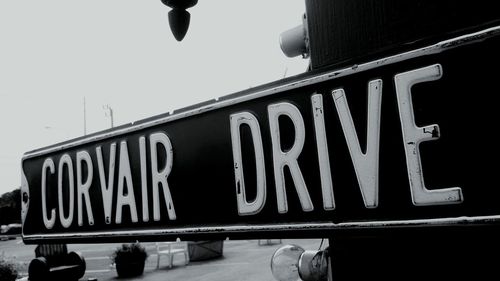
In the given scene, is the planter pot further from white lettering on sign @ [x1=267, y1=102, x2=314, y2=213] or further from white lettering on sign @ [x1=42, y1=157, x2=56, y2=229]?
white lettering on sign @ [x1=267, y1=102, x2=314, y2=213]

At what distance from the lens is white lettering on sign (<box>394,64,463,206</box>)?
598mm

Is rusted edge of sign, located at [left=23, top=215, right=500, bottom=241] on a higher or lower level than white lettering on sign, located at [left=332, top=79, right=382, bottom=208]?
lower

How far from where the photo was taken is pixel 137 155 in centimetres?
105

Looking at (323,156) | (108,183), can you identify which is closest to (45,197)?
(108,183)

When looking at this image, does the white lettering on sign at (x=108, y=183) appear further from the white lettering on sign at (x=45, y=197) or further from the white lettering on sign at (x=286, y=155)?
the white lettering on sign at (x=286, y=155)

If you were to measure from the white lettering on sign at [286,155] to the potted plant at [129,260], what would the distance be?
1157 cm

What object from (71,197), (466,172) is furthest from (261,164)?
(71,197)

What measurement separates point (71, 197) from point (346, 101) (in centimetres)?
98

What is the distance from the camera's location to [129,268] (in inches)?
448

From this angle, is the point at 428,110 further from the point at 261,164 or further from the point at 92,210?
the point at 92,210

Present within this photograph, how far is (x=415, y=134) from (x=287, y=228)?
322 mm

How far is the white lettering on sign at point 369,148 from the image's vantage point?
2.13 feet

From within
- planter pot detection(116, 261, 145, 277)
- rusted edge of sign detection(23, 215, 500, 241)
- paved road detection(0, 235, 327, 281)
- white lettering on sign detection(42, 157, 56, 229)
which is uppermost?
white lettering on sign detection(42, 157, 56, 229)

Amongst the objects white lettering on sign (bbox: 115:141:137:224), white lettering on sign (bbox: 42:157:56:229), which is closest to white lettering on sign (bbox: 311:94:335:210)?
white lettering on sign (bbox: 115:141:137:224)
